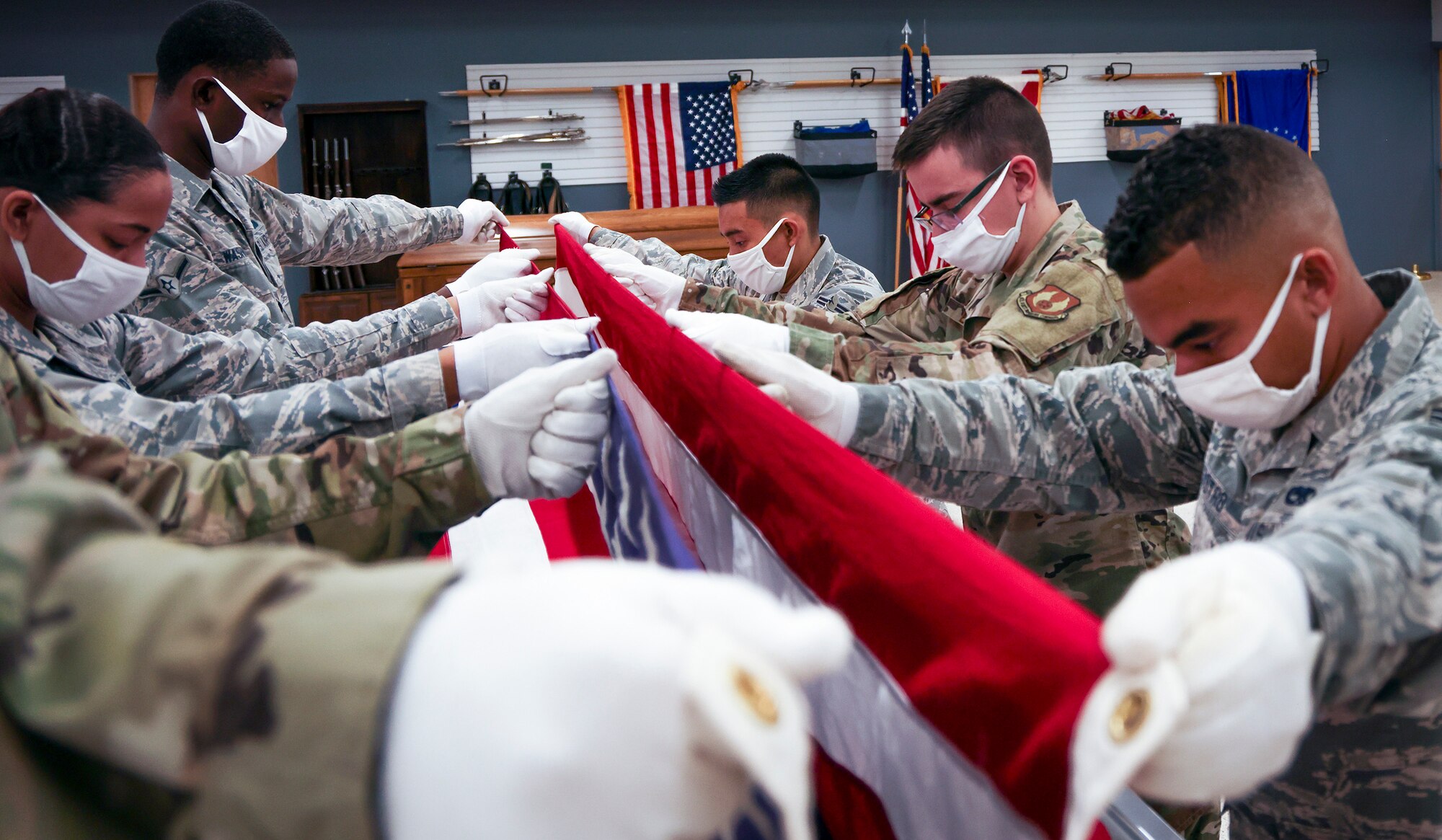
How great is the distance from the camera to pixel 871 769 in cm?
97

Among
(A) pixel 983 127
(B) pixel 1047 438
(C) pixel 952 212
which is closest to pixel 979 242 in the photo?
(C) pixel 952 212

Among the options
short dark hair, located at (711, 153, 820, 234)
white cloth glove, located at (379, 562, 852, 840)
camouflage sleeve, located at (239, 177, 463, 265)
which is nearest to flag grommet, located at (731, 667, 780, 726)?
white cloth glove, located at (379, 562, 852, 840)

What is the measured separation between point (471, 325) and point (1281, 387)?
2.07 metres

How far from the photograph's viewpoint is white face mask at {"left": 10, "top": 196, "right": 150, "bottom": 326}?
169 centimetres

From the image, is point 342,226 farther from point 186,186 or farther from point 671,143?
point 671,143

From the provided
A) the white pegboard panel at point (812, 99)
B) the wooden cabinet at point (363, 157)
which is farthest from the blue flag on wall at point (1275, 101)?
the wooden cabinet at point (363, 157)

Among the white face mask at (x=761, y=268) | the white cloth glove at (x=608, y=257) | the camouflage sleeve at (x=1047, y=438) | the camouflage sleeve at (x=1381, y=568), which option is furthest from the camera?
the white face mask at (x=761, y=268)

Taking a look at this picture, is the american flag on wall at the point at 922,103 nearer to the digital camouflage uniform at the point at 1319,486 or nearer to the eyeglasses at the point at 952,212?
the eyeglasses at the point at 952,212

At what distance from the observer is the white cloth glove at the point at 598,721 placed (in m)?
0.49

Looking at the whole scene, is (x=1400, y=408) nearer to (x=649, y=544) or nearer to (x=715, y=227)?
(x=649, y=544)

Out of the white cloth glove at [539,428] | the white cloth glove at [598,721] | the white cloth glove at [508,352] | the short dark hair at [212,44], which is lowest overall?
the white cloth glove at [598,721]

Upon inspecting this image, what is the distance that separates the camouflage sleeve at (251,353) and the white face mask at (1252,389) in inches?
51.1

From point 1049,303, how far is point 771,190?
1925 mm

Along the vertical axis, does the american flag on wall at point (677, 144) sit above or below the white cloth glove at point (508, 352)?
above
